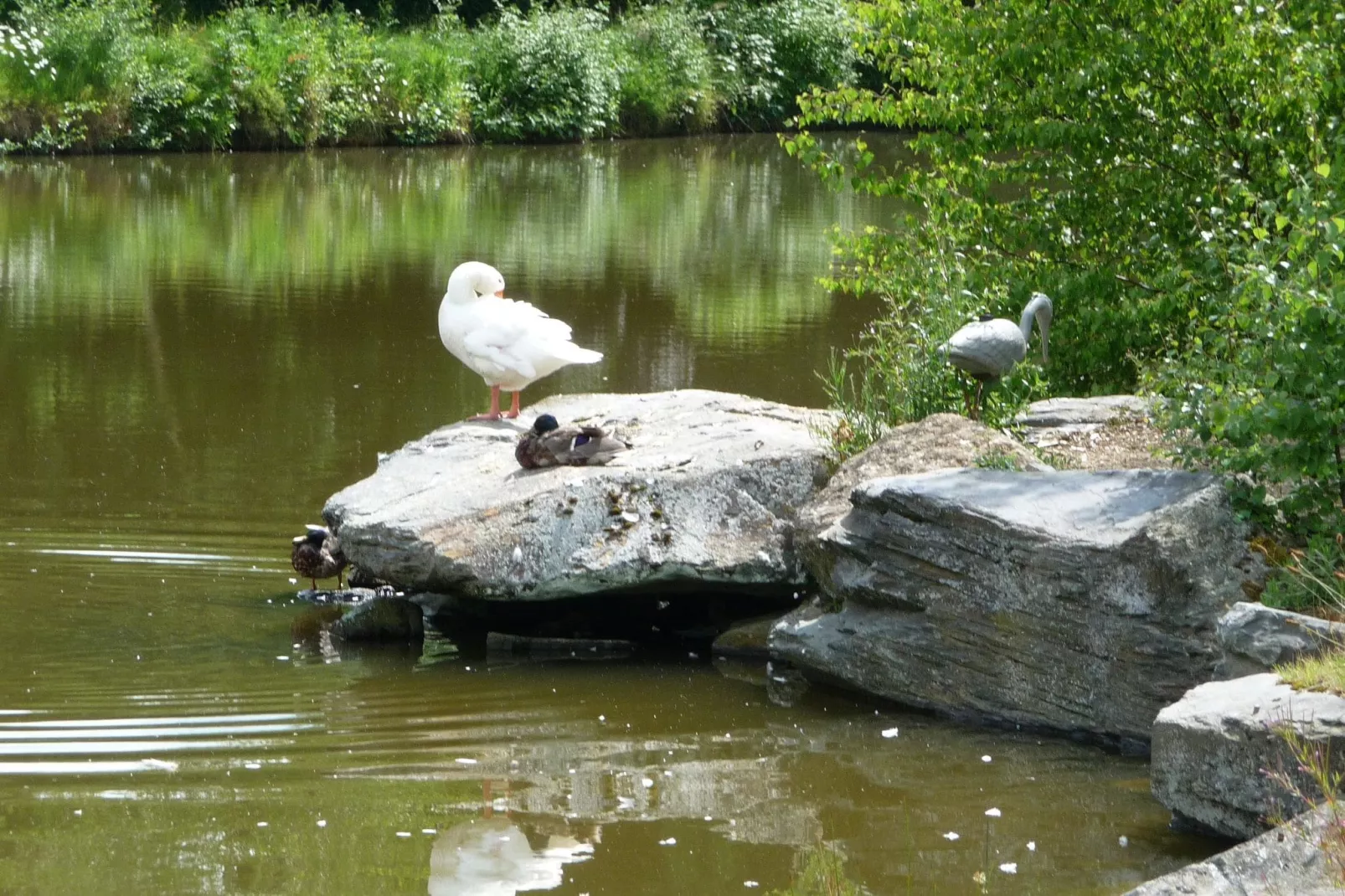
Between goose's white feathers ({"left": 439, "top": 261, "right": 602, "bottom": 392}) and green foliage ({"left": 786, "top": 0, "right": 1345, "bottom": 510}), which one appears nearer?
goose's white feathers ({"left": 439, "top": 261, "right": 602, "bottom": 392})

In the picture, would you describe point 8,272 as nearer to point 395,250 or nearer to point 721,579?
point 395,250

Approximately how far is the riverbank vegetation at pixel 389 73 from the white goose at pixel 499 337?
23.9 metres

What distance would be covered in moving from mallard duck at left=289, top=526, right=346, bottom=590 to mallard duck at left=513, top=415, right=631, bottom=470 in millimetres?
1125

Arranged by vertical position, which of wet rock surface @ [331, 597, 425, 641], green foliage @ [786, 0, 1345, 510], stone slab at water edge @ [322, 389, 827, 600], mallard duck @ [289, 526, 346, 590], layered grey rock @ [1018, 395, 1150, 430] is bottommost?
wet rock surface @ [331, 597, 425, 641]

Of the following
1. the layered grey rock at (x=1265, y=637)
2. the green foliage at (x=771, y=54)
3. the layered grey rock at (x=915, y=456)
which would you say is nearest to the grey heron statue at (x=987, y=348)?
the layered grey rock at (x=915, y=456)

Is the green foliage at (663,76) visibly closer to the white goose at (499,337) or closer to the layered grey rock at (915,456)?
the white goose at (499,337)

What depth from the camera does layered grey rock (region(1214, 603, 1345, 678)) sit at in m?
5.92

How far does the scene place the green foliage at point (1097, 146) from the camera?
32.6 ft

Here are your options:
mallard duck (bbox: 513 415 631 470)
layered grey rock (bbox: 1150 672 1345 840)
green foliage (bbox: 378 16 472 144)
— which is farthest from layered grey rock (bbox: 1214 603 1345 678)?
green foliage (bbox: 378 16 472 144)

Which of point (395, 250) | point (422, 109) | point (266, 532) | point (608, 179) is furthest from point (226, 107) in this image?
point (266, 532)

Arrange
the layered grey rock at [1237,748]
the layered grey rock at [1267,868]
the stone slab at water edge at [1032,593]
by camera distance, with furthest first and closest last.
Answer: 1. the stone slab at water edge at [1032,593]
2. the layered grey rock at [1237,748]
3. the layered grey rock at [1267,868]

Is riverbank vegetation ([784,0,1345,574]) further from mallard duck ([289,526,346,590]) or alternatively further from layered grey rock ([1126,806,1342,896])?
layered grey rock ([1126,806,1342,896])

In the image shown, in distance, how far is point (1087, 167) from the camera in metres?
11.0

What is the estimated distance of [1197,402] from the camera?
721cm
